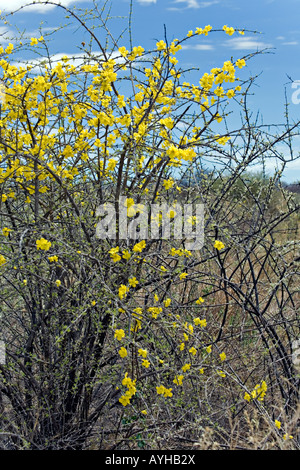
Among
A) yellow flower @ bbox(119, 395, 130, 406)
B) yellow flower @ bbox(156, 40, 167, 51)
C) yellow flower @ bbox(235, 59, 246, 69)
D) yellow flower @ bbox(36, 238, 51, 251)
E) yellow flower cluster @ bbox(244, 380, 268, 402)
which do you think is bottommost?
yellow flower cluster @ bbox(244, 380, 268, 402)

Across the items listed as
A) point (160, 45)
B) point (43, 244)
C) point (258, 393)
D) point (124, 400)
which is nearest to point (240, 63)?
point (160, 45)

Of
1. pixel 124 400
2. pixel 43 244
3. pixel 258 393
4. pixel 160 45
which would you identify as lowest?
pixel 258 393

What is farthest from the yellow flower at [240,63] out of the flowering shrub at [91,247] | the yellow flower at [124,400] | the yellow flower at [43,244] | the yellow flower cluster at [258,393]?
the yellow flower at [124,400]

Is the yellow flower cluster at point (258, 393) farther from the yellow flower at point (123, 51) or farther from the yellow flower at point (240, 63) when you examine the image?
the yellow flower at point (123, 51)

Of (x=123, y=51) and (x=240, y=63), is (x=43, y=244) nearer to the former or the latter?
(x=123, y=51)

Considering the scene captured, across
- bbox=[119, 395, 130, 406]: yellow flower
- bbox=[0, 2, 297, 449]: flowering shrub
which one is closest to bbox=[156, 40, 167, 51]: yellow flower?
bbox=[0, 2, 297, 449]: flowering shrub

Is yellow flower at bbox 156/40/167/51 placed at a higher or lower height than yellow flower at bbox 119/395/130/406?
higher

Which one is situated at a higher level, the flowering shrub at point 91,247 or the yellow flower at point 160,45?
the yellow flower at point 160,45

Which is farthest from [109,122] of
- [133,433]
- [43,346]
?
[133,433]

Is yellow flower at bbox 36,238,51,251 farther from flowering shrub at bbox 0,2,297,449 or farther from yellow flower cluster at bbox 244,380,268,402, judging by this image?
yellow flower cluster at bbox 244,380,268,402
